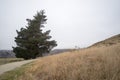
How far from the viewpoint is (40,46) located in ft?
115

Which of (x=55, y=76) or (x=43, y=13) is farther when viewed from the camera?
(x=43, y=13)

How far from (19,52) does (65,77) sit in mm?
28520

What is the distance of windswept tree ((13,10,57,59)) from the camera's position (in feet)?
111

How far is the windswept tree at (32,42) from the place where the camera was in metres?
33.8

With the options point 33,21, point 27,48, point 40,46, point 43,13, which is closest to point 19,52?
point 27,48

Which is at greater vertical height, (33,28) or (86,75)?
(33,28)

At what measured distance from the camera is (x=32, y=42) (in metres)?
33.8

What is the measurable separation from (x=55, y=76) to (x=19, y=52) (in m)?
Result: 28.0

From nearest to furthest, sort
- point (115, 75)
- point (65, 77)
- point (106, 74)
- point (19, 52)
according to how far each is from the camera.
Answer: point (115, 75) < point (106, 74) < point (65, 77) < point (19, 52)

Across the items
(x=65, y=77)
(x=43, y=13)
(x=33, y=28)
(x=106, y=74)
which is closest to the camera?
(x=106, y=74)

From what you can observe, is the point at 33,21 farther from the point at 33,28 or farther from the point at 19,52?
the point at 19,52

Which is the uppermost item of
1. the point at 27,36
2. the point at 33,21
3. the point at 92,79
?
the point at 33,21

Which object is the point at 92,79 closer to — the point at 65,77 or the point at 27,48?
the point at 65,77

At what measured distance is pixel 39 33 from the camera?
35.7m
